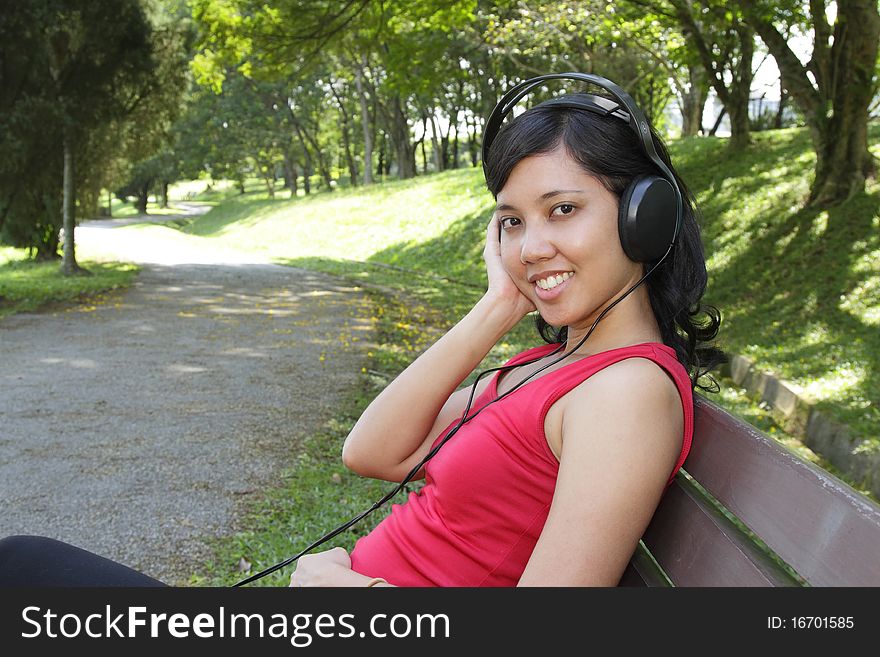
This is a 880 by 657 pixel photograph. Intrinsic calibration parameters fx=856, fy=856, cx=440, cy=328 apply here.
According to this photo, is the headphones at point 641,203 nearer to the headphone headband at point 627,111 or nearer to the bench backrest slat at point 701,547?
the headphone headband at point 627,111

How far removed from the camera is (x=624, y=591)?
4.53 feet

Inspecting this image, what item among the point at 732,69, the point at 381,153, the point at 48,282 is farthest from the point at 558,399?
the point at 381,153

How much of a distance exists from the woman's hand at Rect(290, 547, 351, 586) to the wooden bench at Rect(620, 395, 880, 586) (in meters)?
0.65

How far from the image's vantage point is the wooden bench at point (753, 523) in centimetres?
118

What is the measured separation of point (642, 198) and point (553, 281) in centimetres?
27

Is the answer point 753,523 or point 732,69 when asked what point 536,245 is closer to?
point 753,523

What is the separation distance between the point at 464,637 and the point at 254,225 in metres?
34.6

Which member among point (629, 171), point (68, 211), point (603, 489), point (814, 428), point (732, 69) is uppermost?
point (732, 69)

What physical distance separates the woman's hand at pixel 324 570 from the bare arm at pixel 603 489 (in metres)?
0.53

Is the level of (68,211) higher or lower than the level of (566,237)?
higher

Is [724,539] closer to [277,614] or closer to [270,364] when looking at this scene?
[277,614]

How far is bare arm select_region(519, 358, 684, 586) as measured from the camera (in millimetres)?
1498

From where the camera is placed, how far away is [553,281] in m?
1.90

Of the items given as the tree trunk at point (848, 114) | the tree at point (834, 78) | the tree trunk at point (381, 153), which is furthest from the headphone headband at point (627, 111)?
the tree trunk at point (381, 153)
